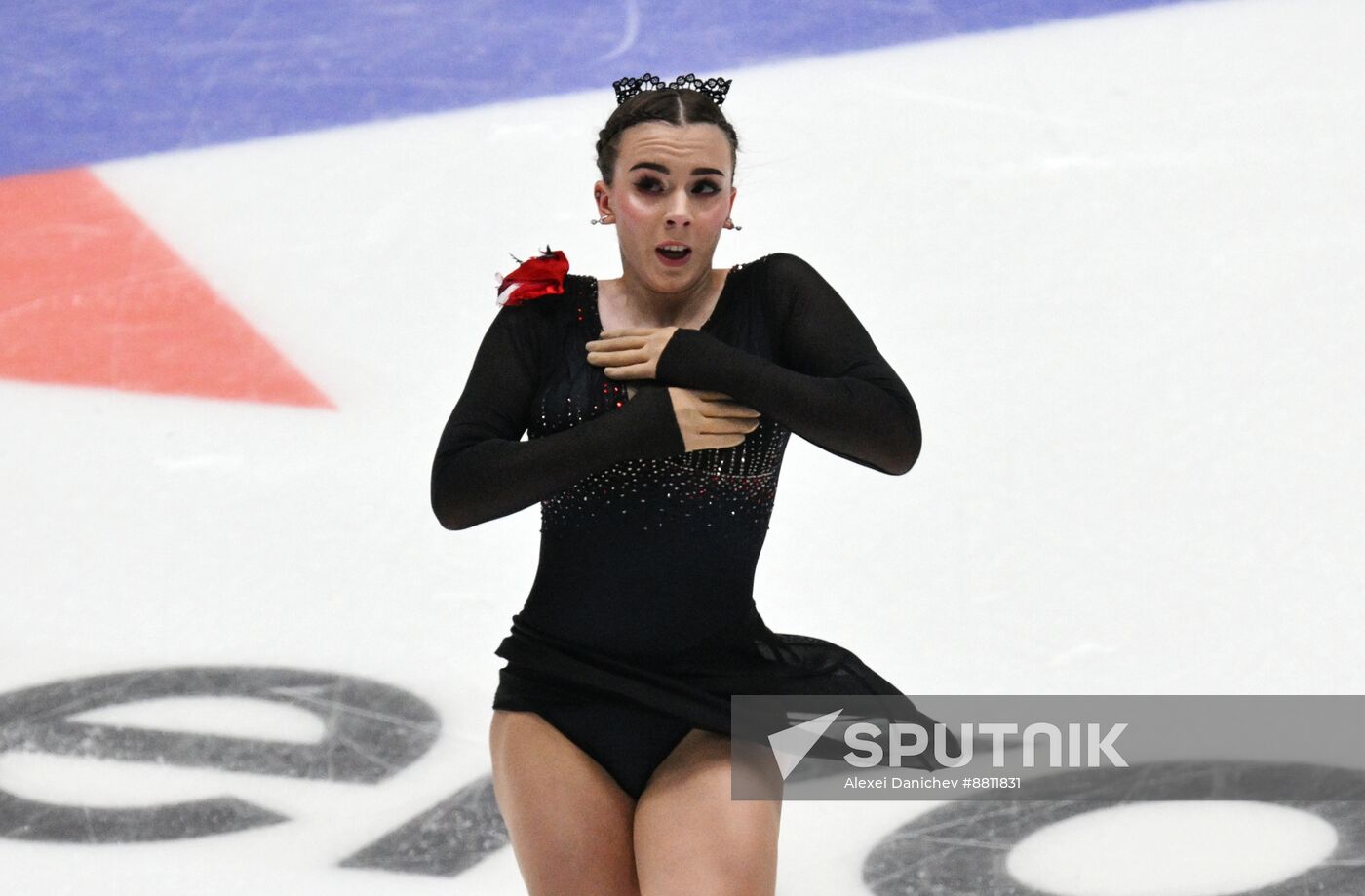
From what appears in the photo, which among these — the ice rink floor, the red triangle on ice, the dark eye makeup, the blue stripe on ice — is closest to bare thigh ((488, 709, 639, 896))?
the dark eye makeup

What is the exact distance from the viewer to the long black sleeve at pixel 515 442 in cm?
224

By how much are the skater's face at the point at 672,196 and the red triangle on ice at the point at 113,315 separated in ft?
8.08

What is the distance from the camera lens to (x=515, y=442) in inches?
90.2

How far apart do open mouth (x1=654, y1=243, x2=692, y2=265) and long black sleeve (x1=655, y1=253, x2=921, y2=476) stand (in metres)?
0.13

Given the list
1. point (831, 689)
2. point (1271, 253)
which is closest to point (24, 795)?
point (831, 689)

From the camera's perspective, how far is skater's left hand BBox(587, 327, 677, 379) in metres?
2.32

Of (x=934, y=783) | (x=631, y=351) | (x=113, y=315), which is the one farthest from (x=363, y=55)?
(x=631, y=351)

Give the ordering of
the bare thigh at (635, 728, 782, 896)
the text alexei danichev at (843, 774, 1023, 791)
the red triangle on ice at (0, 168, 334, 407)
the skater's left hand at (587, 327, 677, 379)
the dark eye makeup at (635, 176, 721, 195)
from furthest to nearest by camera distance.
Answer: the red triangle on ice at (0, 168, 334, 407), the text alexei danichev at (843, 774, 1023, 791), the dark eye makeup at (635, 176, 721, 195), the skater's left hand at (587, 327, 677, 379), the bare thigh at (635, 728, 782, 896)

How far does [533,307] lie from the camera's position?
2439 mm

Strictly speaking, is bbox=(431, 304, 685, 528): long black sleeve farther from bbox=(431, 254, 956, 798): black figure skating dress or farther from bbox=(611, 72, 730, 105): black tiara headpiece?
bbox=(611, 72, 730, 105): black tiara headpiece

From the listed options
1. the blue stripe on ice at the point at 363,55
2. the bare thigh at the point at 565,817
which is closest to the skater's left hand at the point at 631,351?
the bare thigh at the point at 565,817

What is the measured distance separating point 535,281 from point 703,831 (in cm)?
72

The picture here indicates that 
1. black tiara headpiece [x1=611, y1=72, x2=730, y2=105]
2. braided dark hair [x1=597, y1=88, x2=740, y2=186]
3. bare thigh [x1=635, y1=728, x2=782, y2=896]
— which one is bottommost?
bare thigh [x1=635, y1=728, x2=782, y2=896]

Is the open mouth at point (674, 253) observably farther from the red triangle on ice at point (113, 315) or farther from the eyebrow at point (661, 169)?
the red triangle on ice at point (113, 315)
